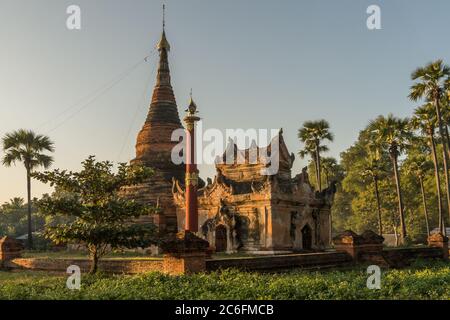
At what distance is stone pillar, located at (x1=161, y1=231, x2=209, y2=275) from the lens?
628 inches

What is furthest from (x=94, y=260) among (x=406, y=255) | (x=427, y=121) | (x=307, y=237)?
(x=427, y=121)

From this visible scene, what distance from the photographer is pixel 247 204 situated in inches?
1141

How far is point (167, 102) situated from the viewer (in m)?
40.3

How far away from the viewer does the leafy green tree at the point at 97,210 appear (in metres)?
17.0

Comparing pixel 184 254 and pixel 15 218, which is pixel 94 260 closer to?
pixel 184 254

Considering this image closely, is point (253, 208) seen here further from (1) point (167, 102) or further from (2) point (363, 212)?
(2) point (363, 212)

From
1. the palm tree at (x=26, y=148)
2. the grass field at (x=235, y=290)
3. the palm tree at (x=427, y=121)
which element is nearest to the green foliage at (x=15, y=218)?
the palm tree at (x=26, y=148)

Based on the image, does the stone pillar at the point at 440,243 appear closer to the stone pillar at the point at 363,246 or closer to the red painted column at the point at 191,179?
the stone pillar at the point at 363,246

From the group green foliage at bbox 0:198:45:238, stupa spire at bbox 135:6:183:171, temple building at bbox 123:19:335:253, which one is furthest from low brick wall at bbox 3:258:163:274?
green foliage at bbox 0:198:45:238

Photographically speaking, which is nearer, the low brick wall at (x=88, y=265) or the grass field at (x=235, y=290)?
the grass field at (x=235, y=290)

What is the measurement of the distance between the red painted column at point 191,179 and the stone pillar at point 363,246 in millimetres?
7987

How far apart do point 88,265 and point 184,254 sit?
20.2 feet

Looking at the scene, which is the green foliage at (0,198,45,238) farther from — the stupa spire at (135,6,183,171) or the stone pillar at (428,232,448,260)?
the stone pillar at (428,232,448,260)
